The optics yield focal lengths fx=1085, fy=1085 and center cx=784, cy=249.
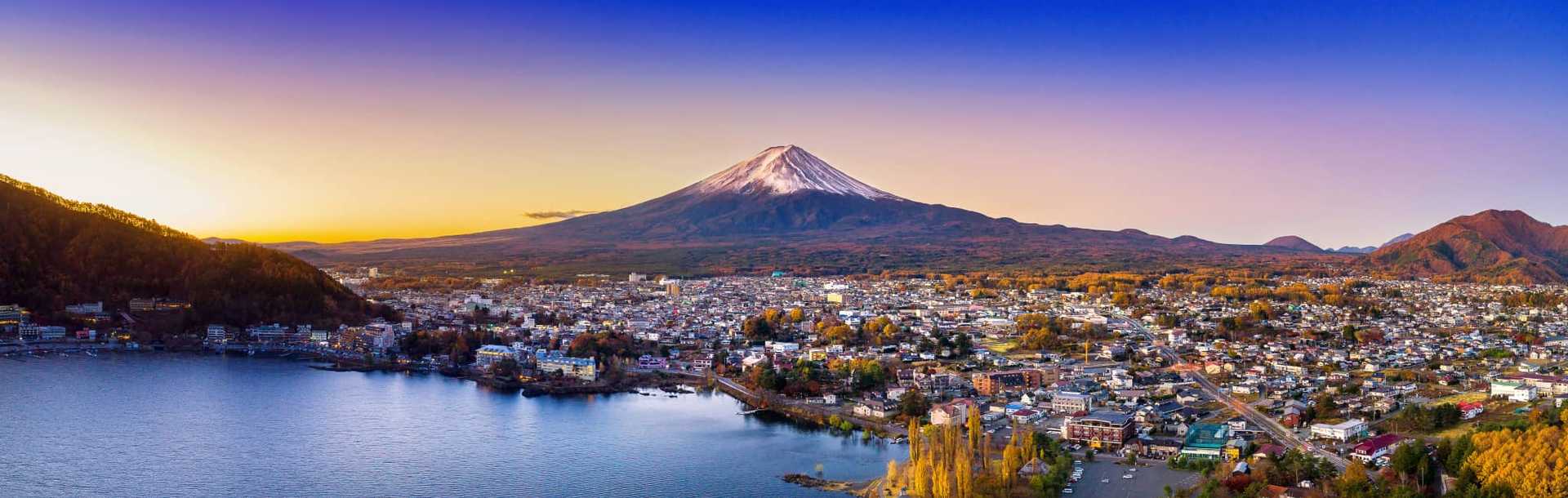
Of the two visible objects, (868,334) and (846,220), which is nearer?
(868,334)

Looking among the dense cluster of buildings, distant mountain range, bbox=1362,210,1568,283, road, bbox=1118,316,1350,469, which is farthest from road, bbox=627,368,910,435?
distant mountain range, bbox=1362,210,1568,283

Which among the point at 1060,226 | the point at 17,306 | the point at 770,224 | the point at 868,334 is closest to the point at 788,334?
the point at 868,334

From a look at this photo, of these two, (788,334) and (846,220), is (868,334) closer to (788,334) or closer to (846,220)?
(788,334)

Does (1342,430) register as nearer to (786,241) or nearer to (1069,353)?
(1069,353)

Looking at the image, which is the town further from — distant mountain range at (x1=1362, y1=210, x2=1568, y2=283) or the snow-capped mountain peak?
the snow-capped mountain peak

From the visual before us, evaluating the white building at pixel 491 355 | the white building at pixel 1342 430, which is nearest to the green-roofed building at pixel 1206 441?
the white building at pixel 1342 430

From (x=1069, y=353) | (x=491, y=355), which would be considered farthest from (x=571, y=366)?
(x=1069, y=353)
